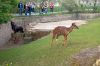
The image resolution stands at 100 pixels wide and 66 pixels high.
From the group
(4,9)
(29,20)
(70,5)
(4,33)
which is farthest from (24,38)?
(70,5)

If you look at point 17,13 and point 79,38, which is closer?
point 79,38

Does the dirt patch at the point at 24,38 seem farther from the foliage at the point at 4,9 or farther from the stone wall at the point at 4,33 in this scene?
the foliage at the point at 4,9

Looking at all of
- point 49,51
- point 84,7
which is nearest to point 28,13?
point 84,7

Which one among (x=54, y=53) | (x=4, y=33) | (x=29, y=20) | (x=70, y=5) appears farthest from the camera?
(x=70, y=5)

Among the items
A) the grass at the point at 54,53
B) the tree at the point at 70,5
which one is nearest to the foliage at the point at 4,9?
the grass at the point at 54,53

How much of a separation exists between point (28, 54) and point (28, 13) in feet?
75.7

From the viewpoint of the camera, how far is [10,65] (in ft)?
69.5

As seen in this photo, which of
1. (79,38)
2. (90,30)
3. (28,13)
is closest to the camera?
(79,38)

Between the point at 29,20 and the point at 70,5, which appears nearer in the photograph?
the point at 29,20

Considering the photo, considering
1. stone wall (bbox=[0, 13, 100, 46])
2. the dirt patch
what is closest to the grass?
the dirt patch

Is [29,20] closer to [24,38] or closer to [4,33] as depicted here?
[24,38]

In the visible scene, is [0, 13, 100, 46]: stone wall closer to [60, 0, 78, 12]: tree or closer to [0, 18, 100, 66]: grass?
[60, 0, 78, 12]: tree

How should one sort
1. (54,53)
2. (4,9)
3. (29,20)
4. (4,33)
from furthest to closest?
(29,20)
(4,33)
(4,9)
(54,53)

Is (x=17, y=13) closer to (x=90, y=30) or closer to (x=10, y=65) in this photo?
(x=90, y=30)
